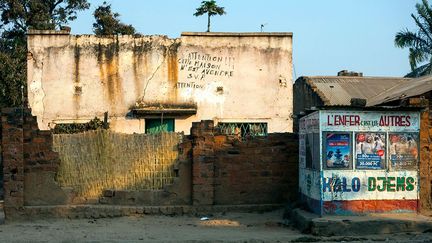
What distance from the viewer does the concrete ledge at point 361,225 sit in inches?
413

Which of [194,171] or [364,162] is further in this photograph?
[194,171]

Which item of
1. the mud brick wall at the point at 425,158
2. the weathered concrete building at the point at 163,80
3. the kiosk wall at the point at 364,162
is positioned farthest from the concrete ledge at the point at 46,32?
the mud brick wall at the point at 425,158

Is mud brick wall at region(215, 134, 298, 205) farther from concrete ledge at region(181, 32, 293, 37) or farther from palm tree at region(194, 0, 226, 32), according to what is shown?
palm tree at region(194, 0, 226, 32)

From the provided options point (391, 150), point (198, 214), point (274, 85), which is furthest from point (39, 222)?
point (274, 85)

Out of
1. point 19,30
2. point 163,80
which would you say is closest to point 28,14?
point 19,30

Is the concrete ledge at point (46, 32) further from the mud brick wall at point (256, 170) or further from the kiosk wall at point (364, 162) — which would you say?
the kiosk wall at point (364, 162)

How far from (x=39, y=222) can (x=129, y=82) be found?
27.2 feet

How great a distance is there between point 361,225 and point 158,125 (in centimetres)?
1038

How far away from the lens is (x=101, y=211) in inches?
487

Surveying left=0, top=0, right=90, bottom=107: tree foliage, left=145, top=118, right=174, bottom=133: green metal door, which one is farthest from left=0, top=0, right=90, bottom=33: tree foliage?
left=145, top=118, right=174, bottom=133: green metal door

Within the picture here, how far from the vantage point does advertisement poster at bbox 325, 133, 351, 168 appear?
11.2m

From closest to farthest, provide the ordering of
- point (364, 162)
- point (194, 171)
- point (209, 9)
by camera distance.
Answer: point (364, 162), point (194, 171), point (209, 9)

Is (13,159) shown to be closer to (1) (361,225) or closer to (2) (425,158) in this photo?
(1) (361,225)

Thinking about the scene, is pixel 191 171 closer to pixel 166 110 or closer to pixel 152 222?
pixel 152 222
